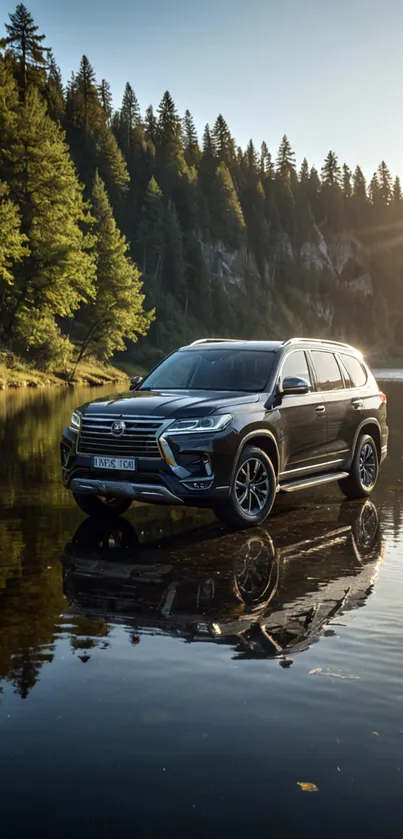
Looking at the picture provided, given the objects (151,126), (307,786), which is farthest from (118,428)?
(151,126)

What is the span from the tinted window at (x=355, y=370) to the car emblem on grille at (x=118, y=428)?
400 centimetres

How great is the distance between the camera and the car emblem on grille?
888 cm

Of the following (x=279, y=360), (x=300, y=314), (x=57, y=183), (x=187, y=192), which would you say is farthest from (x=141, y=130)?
(x=279, y=360)

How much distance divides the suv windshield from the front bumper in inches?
55.2

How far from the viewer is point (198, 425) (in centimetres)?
875

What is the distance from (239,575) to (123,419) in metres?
2.40

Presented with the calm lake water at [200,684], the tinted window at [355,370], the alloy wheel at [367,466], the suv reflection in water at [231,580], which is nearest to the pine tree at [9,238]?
the tinted window at [355,370]

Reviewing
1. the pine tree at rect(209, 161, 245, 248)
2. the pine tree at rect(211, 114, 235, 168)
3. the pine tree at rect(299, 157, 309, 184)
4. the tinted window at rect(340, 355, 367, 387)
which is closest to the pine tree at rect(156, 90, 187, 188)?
the pine tree at rect(209, 161, 245, 248)

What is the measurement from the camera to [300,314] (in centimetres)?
13500

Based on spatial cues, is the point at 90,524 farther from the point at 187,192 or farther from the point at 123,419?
the point at 187,192

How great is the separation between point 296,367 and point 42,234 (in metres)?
36.4

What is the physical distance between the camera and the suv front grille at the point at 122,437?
28.6ft

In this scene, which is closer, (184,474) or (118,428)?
(184,474)

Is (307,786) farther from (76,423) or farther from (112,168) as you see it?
(112,168)
